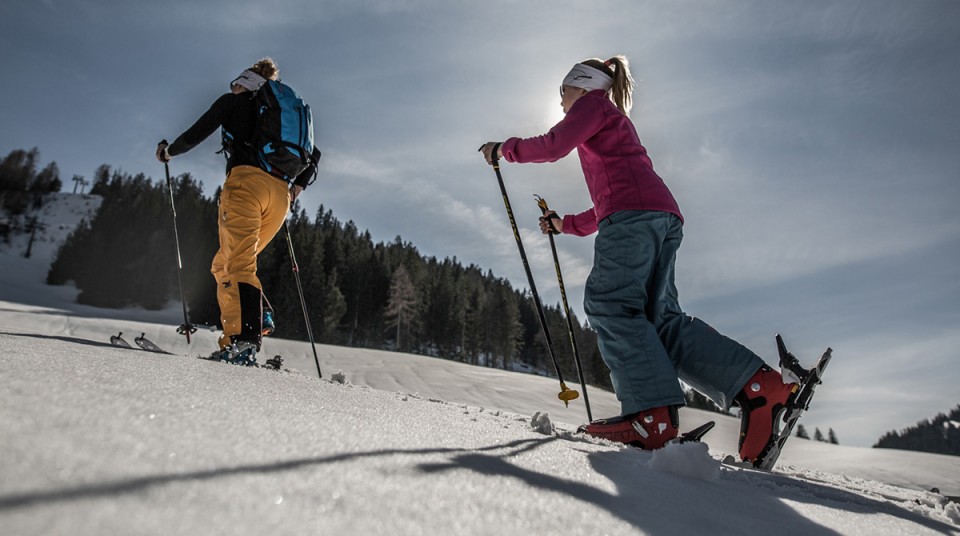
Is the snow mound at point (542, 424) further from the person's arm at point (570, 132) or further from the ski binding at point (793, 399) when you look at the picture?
the person's arm at point (570, 132)

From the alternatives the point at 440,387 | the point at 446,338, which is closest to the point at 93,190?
the point at 446,338

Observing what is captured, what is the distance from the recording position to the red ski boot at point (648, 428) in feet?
6.75

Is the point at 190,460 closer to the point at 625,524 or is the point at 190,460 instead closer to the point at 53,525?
the point at 53,525

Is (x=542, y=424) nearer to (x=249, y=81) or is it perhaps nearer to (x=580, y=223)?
(x=580, y=223)

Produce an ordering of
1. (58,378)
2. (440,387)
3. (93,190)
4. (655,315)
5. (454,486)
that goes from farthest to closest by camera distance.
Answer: (93,190) < (440,387) < (655,315) < (58,378) < (454,486)

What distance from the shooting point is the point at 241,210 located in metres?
3.23

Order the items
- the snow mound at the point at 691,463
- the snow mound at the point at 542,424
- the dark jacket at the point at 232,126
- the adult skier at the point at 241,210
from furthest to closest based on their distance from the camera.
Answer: the dark jacket at the point at 232,126
the adult skier at the point at 241,210
the snow mound at the point at 542,424
the snow mound at the point at 691,463

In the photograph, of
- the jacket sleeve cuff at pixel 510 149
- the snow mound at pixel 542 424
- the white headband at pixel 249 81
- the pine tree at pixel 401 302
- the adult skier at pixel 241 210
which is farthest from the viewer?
the pine tree at pixel 401 302

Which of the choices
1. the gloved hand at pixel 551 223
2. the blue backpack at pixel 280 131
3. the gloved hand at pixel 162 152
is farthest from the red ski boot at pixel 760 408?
the gloved hand at pixel 162 152

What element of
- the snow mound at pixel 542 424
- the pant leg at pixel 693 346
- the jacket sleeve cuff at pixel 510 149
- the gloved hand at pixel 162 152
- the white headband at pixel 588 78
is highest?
the white headband at pixel 588 78

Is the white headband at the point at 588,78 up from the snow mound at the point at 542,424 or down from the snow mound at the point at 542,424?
up

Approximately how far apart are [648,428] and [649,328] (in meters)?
0.44

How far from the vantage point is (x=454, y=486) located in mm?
750

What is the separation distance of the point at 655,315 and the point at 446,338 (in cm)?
5261
